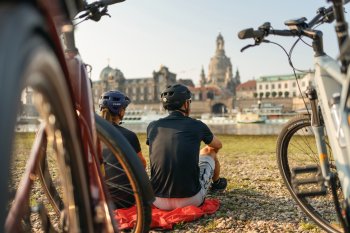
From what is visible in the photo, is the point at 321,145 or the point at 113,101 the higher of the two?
the point at 113,101

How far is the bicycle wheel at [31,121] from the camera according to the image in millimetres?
596

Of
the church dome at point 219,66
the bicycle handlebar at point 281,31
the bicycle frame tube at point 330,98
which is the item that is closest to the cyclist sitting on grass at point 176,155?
the bicycle handlebar at point 281,31

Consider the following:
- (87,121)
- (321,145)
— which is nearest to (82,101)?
(87,121)

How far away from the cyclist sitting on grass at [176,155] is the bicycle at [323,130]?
2.90 feet

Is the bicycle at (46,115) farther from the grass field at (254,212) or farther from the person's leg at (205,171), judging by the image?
the person's leg at (205,171)

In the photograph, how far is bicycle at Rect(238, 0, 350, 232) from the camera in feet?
6.61

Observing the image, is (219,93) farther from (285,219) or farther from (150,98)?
(285,219)

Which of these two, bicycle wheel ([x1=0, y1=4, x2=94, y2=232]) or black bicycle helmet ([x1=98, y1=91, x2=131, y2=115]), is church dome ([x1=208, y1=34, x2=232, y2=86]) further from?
bicycle wheel ([x1=0, y1=4, x2=94, y2=232])

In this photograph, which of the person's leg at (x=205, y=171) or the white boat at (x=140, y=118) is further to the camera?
the white boat at (x=140, y=118)

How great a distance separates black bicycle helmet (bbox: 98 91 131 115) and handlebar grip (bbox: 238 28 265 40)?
5.64ft

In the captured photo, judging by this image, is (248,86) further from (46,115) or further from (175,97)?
(46,115)

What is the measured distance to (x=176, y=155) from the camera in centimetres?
390

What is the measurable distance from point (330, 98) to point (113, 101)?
7.58 feet

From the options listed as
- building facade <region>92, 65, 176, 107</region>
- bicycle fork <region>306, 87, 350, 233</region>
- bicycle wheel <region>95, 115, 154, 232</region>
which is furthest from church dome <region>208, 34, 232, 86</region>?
bicycle wheel <region>95, 115, 154, 232</region>
